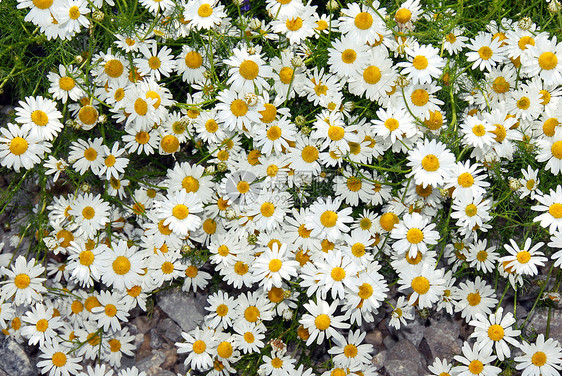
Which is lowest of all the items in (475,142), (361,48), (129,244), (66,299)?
(66,299)

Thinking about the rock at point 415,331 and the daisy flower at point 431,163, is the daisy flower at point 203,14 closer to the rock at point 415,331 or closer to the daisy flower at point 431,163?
the daisy flower at point 431,163

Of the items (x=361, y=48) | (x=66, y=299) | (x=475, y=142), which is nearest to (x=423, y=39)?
(x=361, y=48)

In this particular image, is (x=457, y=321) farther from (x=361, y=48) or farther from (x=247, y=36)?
(x=247, y=36)

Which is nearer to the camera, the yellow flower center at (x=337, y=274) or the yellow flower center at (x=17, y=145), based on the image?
the yellow flower center at (x=337, y=274)

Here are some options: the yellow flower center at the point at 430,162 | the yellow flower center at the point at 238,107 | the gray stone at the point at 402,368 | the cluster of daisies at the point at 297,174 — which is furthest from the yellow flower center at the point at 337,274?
the yellow flower center at the point at 238,107

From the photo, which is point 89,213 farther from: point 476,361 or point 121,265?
point 476,361

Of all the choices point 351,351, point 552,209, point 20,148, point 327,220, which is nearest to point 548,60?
point 552,209
